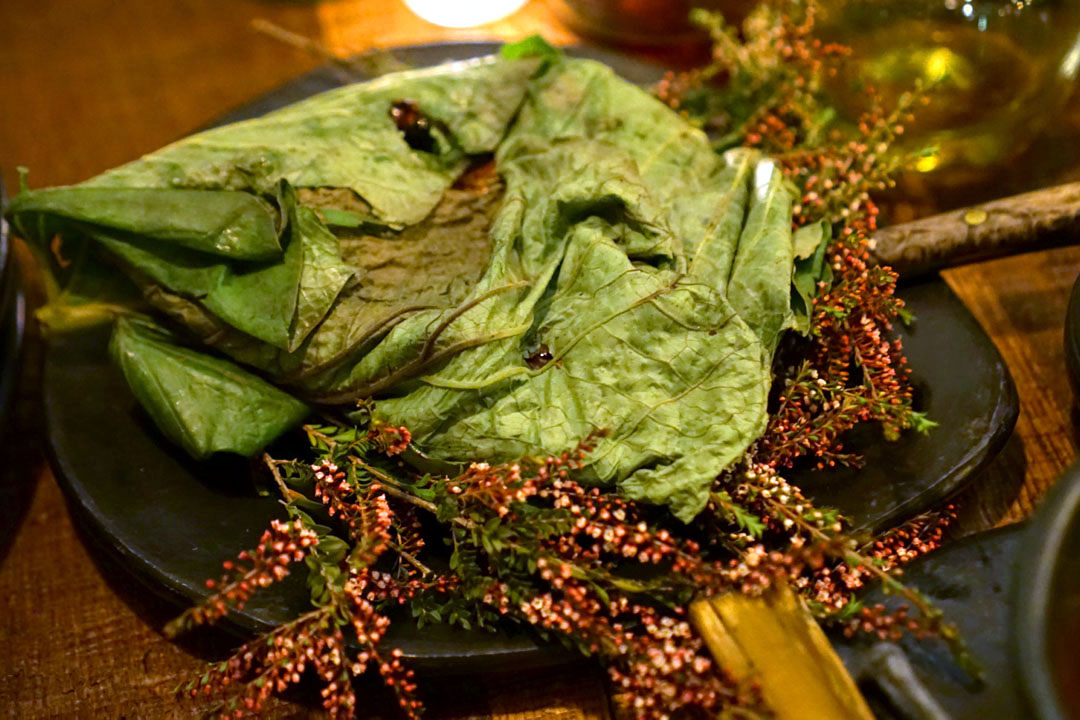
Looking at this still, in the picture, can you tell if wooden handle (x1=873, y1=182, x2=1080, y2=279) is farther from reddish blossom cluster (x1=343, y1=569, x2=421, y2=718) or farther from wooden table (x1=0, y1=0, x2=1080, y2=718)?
reddish blossom cluster (x1=343, y1=569, x2=421, y2=718)

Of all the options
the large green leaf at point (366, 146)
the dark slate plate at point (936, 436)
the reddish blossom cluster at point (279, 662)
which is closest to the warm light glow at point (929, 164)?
the dark slate plate at point (936, 436)

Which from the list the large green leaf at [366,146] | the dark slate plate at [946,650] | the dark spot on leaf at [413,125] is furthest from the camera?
the dark spot on leaf at [413,125]

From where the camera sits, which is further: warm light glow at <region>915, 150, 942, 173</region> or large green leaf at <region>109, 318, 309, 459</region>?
warm light glow at <region>915, 150, 942, 173</region>

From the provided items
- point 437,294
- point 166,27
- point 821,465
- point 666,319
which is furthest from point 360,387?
point 166,27

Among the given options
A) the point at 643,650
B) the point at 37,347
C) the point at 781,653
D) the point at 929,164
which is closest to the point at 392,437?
the point at 643,650

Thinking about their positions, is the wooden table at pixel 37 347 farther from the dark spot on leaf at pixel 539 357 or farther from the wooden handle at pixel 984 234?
the dark spot on leaf at pixel 539 357

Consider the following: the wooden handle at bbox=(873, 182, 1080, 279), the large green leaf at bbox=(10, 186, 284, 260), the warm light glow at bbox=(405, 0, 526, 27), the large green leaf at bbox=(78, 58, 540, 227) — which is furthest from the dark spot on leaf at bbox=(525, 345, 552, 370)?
the warm light glow at bbox=(405, 0, 526, 27)

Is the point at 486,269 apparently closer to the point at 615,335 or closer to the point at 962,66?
the point at 615,335
